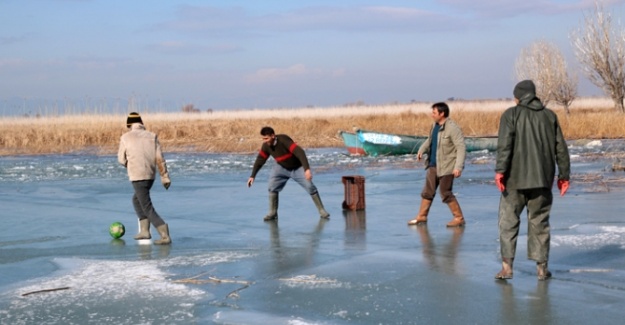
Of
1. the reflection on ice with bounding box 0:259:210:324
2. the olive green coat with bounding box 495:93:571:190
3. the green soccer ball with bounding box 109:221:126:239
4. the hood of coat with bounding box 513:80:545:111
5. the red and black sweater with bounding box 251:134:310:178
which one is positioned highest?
the hood of coat with bounding box 513:80:545:111

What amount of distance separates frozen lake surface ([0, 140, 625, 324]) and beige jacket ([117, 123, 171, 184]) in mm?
929

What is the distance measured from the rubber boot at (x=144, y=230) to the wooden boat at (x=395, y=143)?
791 inches

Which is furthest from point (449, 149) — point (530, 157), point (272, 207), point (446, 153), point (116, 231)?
point (116, 231)

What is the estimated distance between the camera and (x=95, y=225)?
13805 mm

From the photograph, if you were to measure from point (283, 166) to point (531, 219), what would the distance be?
5.95 metres

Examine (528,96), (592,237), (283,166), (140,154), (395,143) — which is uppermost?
(528,96)

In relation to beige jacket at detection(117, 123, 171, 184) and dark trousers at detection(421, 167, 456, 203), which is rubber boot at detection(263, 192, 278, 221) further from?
beige jacket at detection(117, 123, 171, 184)

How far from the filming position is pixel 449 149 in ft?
40.3

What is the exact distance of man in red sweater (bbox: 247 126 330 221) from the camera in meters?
13.6

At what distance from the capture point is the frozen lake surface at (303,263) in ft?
24.8

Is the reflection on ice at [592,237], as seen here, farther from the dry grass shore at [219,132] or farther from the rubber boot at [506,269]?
the dry grass shore at [219,132]

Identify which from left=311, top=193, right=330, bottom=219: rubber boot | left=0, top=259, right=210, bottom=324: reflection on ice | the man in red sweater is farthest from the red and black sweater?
left=0, top=259, right=210, bottom=324: reflection on ice

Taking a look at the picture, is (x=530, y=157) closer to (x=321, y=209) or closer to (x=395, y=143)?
(x=321, y=209)

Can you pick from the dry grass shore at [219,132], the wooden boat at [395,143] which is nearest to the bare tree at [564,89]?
the dry grass shore at [219,132]
